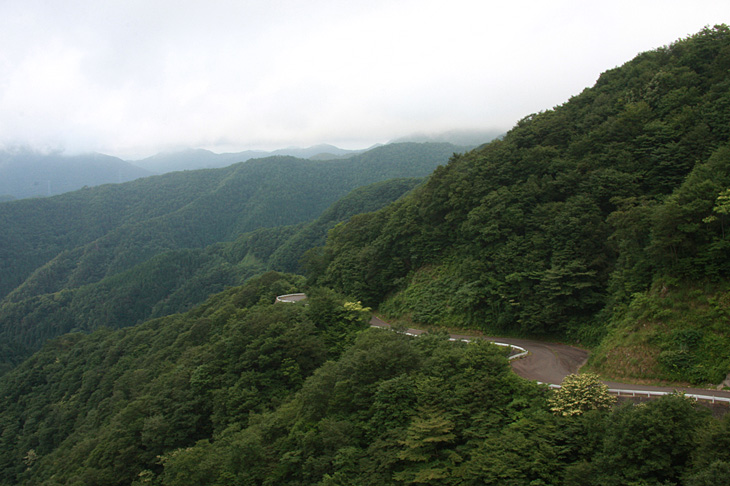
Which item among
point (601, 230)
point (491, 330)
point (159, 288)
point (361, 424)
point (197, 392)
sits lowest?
point (159, 288)

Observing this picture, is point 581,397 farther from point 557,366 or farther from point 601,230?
point 601,230

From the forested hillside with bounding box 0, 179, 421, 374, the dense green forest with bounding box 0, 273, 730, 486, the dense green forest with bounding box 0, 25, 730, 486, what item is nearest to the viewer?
the dense green forest with bounding box 0, 273, 730, 486

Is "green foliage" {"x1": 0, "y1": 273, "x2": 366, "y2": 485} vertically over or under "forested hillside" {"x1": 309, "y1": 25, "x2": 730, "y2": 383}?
under

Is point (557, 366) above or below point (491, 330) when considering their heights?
above

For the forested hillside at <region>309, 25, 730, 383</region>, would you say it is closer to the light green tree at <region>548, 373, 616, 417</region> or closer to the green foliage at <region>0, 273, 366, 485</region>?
the light green tree at <region>548, 373, 616, 417</region>

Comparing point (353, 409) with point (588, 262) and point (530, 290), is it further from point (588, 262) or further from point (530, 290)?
point (588, 262)

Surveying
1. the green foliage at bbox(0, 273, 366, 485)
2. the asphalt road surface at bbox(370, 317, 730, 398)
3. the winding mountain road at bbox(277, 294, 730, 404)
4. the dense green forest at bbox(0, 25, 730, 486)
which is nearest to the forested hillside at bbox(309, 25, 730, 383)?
the dense green forest at bbox(0, 25, 730, 486)

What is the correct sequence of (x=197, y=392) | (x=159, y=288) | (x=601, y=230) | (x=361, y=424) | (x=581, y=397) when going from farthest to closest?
(x=159, y=288)
(x=197, y=392)
(x=601, y=230)
(x=361, y=424)
(x=581, y=397)

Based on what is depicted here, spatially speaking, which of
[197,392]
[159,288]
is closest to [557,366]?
[197,392]
